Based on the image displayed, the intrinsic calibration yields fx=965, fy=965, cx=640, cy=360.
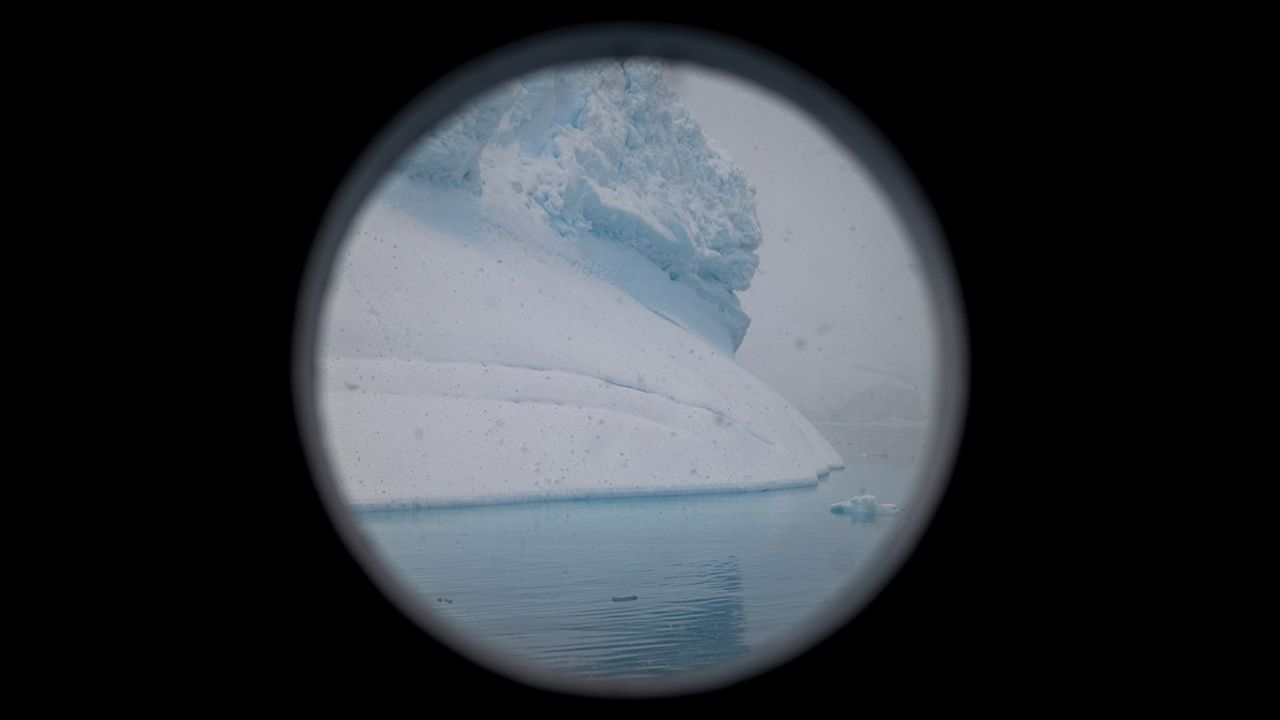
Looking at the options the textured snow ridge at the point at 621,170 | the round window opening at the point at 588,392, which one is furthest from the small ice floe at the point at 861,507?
the textured snow ridge at the point at 621,170

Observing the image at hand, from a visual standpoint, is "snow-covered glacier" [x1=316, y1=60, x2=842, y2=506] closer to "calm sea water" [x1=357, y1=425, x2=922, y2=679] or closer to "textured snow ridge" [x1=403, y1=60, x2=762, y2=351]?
"textured snow ridge" [x1=403, y1=60, x2=762, y2=351]

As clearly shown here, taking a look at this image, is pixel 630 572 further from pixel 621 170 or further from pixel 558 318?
pixel 621 170

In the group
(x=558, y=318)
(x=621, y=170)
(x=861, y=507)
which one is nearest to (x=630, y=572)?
(x=861, y=507)

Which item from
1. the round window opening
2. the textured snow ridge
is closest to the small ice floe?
the round window opening

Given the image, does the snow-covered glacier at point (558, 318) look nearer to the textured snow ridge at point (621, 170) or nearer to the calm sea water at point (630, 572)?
the textured snow ridge at point (621, 170)

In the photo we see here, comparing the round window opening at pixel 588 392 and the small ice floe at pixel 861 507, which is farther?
the small ice floe at pixel 861 507

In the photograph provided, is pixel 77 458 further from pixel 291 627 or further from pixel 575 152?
pixel 575 152

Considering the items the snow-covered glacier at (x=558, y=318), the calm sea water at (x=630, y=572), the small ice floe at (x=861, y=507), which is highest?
the snow-covered glacier at (x=558, y=318)
